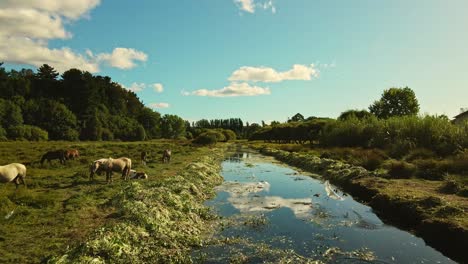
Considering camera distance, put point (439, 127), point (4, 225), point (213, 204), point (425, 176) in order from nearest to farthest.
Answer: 1. point (4, 225)
2. point (213, 204)
3. point (425, 176)
4. point (439, 127)

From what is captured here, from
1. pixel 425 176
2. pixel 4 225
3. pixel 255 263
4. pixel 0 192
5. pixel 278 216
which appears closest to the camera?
pixel 255 263

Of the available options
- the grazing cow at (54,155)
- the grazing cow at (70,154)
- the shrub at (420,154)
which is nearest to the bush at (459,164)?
the shrub at (420,154)

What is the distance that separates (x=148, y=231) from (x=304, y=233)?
6952 mm

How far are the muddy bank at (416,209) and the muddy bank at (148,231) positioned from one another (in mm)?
9772

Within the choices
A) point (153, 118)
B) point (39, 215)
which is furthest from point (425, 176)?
point (153, 118)

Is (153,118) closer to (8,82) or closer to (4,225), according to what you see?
(8,82)

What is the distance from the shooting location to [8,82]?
9619 centimetres

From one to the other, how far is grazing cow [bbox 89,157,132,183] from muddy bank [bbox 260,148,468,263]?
16.7m

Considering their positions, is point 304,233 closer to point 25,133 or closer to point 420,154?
point 420,154

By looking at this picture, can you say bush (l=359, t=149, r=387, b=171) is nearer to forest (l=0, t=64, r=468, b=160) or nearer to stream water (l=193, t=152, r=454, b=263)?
forest (l=0, t=64, r=468, b=160)

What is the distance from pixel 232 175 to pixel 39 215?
23.0 m

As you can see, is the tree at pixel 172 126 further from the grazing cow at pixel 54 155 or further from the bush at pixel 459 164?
the bush at pixel 459 164

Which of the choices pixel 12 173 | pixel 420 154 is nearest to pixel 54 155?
pixel 12 173

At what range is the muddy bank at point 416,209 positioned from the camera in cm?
1312
